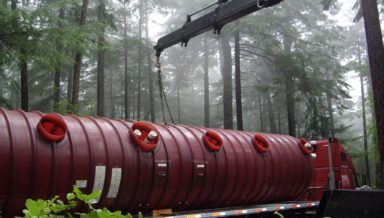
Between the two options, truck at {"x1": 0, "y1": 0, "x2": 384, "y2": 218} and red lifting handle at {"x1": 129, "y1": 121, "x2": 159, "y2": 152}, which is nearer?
truck at {"x1": 0, "y1": 0, "x2": 384, "y2": 218}

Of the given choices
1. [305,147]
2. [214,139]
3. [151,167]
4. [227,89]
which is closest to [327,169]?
[305,147]

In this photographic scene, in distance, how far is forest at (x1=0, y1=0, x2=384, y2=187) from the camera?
13719mm

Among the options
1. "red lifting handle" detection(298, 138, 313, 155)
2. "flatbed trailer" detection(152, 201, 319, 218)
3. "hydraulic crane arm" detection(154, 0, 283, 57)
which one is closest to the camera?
"flatbed trailer" detection(152, 201, 319, 218)

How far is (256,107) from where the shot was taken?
43938 millimetres

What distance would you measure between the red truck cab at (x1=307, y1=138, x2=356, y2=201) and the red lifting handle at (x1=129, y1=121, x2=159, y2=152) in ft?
25.2

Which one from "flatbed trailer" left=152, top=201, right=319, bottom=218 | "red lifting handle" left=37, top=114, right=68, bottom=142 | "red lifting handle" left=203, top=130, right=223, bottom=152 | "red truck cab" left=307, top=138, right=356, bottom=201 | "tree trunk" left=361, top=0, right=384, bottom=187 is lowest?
"flatbed trailer" left=152, top=201, right=319, bottom=218

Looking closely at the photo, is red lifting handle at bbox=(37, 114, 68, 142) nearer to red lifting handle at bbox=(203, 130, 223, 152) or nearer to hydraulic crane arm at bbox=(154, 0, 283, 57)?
red lifting handle at bbox=(203, 130, 223, 152)

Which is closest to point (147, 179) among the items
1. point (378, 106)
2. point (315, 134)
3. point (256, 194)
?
point (256, 194)

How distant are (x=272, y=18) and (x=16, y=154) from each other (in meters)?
20.8

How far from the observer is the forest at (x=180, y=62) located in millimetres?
13719

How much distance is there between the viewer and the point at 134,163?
27.2 feet

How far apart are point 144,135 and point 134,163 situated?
775 mm

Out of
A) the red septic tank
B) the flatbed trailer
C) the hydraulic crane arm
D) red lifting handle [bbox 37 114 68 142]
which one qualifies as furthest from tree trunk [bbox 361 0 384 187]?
red lifting handle [bbox 37 114 68 142]

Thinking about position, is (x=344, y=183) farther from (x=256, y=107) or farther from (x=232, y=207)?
(x=256, y=107)
